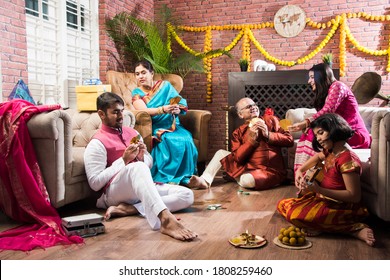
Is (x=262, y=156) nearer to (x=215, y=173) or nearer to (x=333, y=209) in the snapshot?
(x=215, y=173)

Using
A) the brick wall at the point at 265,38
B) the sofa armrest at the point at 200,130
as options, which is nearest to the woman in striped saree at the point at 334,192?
the sofa armrest at the point at 200,130

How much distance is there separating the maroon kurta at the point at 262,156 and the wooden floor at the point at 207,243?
101 cm

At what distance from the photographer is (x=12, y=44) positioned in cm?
380

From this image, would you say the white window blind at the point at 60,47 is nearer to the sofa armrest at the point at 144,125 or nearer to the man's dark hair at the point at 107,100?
the sofa armrest at the point at 144,125

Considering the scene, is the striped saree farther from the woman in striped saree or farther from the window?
the window

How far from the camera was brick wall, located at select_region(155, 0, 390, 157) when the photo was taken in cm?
575

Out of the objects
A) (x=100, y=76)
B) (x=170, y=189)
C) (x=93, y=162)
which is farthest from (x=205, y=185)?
(x=100, y=76)

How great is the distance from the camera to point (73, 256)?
209cm

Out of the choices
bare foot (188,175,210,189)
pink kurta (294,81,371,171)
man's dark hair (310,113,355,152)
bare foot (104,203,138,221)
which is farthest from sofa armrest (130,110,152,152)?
man's dark hair (310,113,355,152)

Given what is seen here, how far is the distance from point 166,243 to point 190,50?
15.6ft

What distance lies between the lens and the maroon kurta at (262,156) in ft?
13.3
